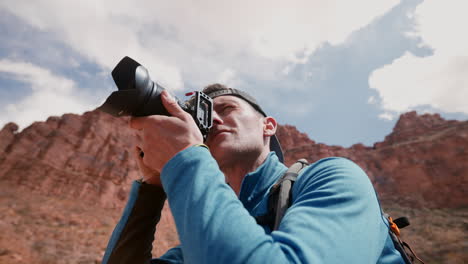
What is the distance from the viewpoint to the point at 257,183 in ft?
5.52

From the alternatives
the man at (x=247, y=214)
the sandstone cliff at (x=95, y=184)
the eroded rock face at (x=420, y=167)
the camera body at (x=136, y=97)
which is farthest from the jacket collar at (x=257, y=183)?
the eroded rock face at (x=420, y=167)

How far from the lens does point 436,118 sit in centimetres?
4988

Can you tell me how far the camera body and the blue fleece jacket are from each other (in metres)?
0.46

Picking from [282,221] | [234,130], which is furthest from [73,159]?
[282,221]

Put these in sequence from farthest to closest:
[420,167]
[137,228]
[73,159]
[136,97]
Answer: [420,167] < [73,159] < [137,228] < [136,97]

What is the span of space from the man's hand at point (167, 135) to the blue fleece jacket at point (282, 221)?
10 centimetres

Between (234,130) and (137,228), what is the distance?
0.90 meters

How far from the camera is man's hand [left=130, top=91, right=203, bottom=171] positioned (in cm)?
106

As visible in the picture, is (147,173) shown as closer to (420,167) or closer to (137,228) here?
(137,228)

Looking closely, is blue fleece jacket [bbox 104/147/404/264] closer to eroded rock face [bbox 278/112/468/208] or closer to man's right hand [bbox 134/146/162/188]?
man's right hand [bbox 134/146/162/188]

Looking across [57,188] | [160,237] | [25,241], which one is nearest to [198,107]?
[25,241]

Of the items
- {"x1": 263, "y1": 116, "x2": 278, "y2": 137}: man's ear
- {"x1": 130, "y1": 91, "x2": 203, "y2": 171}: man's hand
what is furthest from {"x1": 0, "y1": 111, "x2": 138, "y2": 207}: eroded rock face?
{"x1": 130, "y1": 91, "x2": 203, "y2": 171}: man's hand

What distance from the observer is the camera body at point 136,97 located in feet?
4.27

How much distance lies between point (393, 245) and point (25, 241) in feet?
56.1
